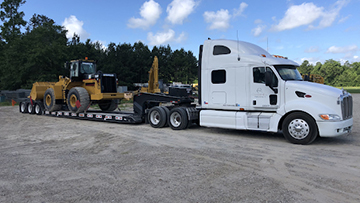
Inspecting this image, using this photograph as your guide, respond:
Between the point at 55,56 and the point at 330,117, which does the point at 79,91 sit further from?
the point at 55,56

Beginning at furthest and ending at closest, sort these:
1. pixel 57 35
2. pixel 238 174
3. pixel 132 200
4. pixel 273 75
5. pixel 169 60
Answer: pixel 169 60 → pixel 57 35 → pixel 273 75 → pixel 238 174 → pixel 132 200

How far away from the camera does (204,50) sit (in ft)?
33.2

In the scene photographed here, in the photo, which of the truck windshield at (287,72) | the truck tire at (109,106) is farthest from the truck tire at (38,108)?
the truck windshield at (287,72)

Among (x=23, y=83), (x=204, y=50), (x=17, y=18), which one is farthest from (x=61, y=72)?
(x=204, y=50)

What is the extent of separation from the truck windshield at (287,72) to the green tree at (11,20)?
5270cm

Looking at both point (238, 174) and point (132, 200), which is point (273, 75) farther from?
point (132, 200)

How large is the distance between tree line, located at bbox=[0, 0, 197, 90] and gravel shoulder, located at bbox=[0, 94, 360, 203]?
112 feet

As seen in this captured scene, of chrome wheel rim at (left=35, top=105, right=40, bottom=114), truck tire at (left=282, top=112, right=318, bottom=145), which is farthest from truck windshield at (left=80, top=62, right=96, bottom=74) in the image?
truck tire at (left=282, top=112, right=318, bottom=145)

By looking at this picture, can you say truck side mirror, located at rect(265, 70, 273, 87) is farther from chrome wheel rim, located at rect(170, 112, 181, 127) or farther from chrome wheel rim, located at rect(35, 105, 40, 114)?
chrome wheel rim, located at rect(35, 105, 40, 114)

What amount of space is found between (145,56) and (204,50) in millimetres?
51964

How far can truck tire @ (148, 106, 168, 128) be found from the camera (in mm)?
11219

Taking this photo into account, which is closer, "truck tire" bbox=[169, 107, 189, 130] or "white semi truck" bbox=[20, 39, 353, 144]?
"white semi truck" bbox=[20, 39, 353, 144]

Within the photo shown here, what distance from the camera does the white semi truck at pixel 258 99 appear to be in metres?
7.77

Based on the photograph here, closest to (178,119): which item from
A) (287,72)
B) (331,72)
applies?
(287,72)
